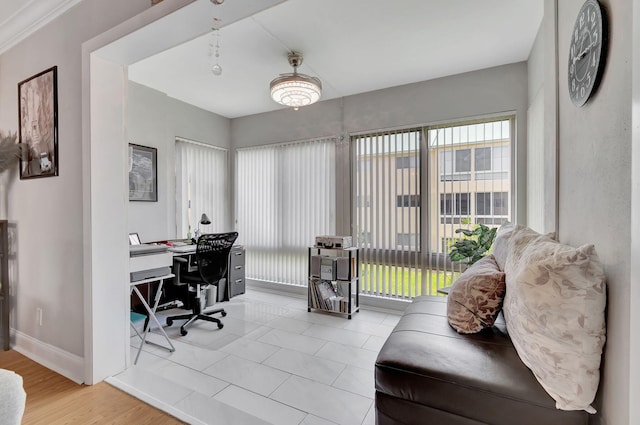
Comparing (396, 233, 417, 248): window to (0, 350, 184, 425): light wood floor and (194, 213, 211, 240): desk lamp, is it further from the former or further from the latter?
(0, 350, 184, 425): light wood floor

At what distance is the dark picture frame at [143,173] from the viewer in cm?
351

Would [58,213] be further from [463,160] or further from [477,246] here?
[463,160]

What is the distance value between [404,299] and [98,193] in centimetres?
322

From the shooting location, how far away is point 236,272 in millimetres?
4234

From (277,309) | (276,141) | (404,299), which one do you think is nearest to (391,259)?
(404,299)

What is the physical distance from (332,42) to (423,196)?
193 cm

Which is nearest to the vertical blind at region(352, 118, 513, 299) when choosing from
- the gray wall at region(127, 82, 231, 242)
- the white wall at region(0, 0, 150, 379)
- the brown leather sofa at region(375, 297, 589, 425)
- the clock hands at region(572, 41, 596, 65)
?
the brown leather sofa at region(375, 297, 589, 425)

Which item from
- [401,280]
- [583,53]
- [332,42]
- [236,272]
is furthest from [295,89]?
[236,272]

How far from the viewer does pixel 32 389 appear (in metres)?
1.95

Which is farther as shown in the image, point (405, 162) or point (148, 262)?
point (405, 162)

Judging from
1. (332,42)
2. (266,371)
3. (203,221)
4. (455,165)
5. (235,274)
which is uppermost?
(332,42)

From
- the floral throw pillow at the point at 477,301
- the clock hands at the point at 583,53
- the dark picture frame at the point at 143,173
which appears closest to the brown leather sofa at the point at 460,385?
the floral throw pillow at the point at 477,301

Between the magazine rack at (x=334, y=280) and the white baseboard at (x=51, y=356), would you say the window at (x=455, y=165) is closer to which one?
the magazine rack at (x=334, y=280)

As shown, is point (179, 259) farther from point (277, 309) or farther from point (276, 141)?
point (276, 141)
